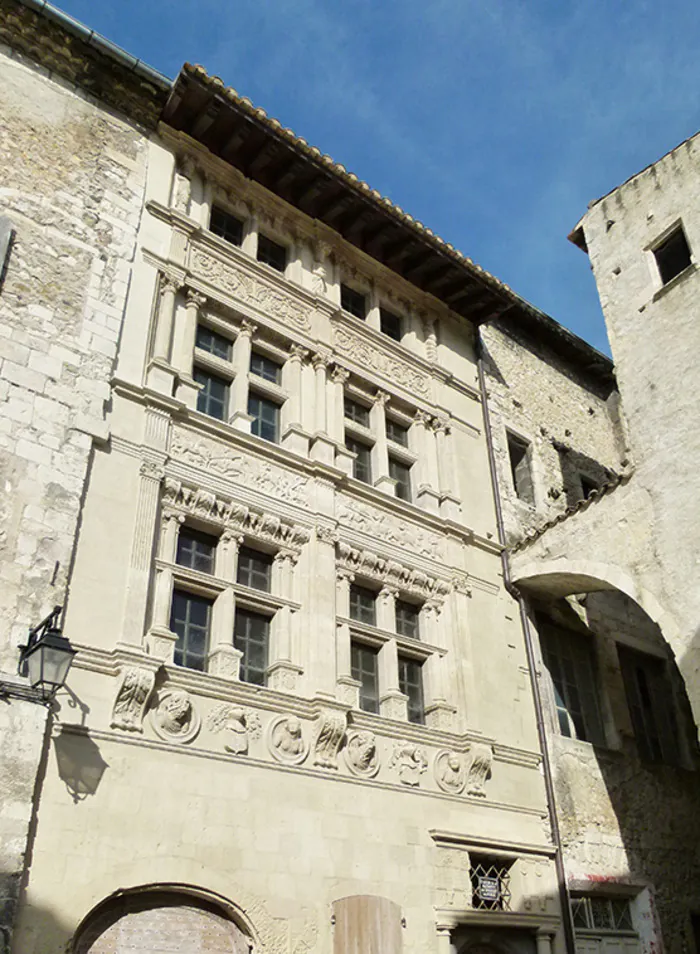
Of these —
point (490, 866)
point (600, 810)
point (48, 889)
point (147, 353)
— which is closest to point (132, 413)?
point (147, 353)

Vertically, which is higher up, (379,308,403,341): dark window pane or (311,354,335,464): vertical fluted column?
(379,308,403,341): dark window pane

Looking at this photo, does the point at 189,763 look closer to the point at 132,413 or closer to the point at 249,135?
the point at 132,413

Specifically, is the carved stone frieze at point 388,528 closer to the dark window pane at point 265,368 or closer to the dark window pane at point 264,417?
the dark window pane at point 264,417

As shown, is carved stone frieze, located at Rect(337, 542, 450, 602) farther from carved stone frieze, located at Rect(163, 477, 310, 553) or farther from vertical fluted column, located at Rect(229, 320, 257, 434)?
vertical fluted column, located at Rect(229, 320, 257, 434)

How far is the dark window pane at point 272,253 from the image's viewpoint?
13086mm

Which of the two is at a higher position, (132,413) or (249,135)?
(249,135)

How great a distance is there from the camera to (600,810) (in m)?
11.9

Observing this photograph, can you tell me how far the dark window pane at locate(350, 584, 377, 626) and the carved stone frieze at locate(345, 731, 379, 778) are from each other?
162 centimetres

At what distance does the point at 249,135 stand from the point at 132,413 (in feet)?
16.2

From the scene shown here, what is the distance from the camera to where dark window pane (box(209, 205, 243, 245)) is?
41.5 feet

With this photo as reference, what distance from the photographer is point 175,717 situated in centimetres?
848

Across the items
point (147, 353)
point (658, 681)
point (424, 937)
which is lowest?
point (424, 937)

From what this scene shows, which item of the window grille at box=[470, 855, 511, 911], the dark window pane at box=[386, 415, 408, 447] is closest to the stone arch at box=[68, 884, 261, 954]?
the window grille at box=[470, 855, 511, 911]

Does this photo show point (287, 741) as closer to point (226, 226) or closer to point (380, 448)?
point (380, 448)
